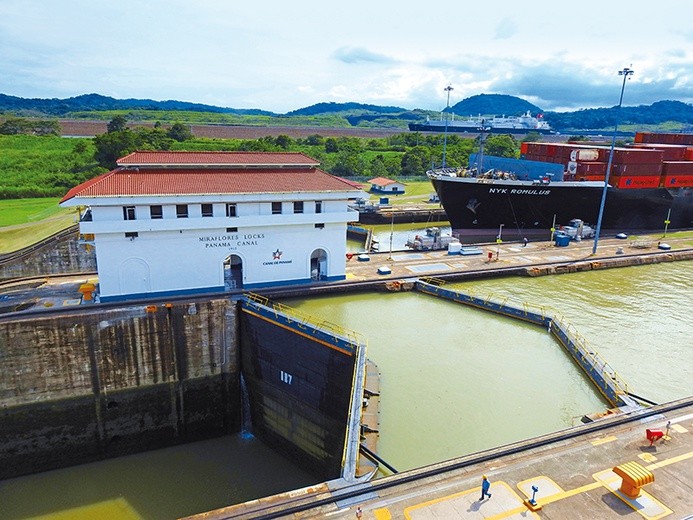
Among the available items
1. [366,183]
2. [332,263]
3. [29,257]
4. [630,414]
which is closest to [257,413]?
[332,263]

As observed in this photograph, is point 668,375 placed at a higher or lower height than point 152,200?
lower

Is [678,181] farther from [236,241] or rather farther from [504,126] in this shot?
[504,126]

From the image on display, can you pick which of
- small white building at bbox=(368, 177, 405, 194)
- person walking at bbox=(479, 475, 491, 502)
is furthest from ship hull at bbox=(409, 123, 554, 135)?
person walking at bbox=(479, 475, 491, 502)

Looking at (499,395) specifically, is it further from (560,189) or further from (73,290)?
(560,189)

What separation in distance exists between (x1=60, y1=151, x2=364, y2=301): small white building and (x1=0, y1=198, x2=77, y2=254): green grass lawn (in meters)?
17.4

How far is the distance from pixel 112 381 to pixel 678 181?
166ft

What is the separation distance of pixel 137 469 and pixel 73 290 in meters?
9.72

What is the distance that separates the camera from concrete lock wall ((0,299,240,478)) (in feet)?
59.9

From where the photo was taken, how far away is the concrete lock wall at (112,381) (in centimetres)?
1825

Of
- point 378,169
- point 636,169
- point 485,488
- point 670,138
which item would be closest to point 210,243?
point 485,488

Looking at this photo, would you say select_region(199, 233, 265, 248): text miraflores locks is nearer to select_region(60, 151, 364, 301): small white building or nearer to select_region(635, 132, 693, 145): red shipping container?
select_region(60, 151, 364, 301): small white building

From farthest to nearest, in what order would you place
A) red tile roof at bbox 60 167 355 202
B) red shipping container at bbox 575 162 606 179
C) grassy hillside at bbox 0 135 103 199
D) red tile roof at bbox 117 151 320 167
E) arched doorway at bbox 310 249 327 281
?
grassy hillside at bbox 0 135 103 199, red shipping container at bbox 575 162 606 179, arched doorway at bbox 310 249 327 281, red tile roof at bbox 117 151 320 167, red tile roof at bbox 60 167 355 202

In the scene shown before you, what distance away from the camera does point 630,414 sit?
15.0 meters

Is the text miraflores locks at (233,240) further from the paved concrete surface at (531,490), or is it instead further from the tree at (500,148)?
the tree at (500,148)
